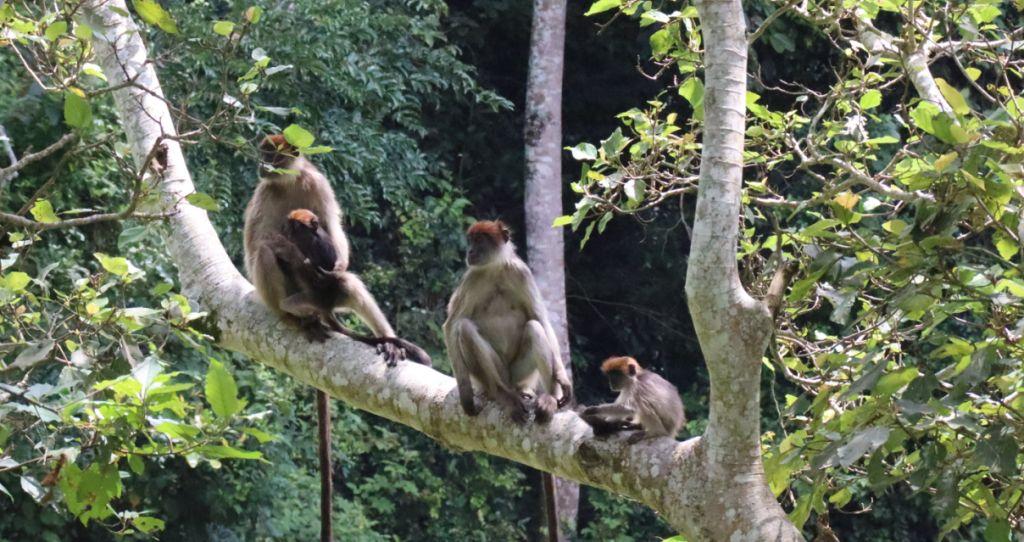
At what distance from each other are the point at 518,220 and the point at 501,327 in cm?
815

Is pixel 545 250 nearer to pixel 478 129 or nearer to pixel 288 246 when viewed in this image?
pixel 478 129

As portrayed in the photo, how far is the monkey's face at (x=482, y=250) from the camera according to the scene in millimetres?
5605

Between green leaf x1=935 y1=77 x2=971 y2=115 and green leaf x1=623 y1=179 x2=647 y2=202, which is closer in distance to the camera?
green leaf x1=935 y1=77 x2=971 y2=115

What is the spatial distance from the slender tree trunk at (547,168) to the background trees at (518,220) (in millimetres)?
487

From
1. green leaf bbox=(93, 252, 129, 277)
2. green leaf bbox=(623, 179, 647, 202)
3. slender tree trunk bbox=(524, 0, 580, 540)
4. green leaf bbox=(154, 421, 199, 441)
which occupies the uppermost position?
green leaf bbox=(623, 179, 647, 202)

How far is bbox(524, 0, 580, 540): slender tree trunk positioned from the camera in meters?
11.6

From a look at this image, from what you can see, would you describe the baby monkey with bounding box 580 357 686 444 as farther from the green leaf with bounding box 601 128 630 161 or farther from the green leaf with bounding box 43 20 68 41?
the green leaf with bounding box 43 20 68 41

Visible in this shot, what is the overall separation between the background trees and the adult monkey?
16.8 inches

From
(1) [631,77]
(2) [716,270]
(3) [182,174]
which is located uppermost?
(2) [716,270]

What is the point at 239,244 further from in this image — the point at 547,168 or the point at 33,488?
the point at 33,488

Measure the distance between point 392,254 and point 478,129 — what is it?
164cm

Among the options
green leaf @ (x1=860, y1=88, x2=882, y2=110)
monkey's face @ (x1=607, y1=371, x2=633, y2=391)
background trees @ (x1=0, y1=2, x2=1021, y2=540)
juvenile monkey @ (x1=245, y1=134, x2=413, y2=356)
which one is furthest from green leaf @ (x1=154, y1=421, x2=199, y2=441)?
green leaf @ (x1=860, y1=88, x2=882, y2=110)

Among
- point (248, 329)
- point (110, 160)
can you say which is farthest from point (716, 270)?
point (110, 160)

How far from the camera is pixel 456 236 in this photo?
470 inches
